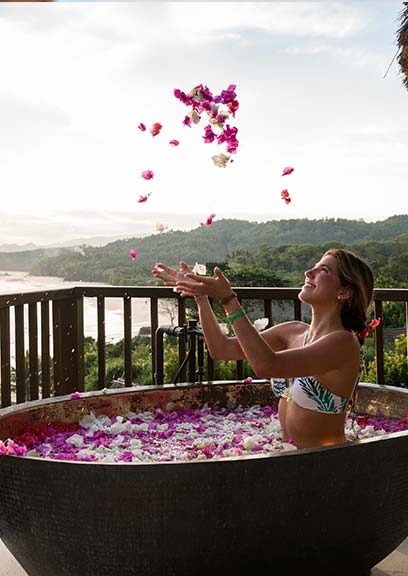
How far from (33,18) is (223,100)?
14.8ft

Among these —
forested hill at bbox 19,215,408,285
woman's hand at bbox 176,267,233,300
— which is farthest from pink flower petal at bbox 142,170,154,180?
forested hill at bbox 19,215,408,285

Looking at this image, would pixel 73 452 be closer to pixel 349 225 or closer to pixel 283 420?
pixel 283 420

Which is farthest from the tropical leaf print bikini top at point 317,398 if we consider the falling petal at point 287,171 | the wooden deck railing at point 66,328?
the wooden deck railing at point 66,328

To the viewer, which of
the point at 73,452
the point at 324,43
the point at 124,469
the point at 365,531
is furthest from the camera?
the point at 324,43

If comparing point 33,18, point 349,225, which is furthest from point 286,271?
point 33,18

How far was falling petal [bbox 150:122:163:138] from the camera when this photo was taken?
2.55 metres

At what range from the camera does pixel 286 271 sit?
9406 mm

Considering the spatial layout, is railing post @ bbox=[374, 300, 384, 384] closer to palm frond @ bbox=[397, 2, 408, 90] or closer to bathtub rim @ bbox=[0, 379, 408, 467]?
bathtub rim @ bbox=[0, 379, 408, 467]

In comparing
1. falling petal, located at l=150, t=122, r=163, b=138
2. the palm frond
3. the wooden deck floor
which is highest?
the palm frond

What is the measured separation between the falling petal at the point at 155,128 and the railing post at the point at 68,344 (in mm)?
1811

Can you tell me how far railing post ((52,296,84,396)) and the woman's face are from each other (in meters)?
2.25

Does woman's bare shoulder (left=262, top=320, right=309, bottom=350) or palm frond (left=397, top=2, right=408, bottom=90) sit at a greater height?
palm frond (left=397, top=2, right=408, bottom=90)

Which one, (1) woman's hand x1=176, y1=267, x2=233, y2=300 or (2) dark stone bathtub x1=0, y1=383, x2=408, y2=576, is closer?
(2) dark stone bathtub x1=0, y1=383, x2=408, y2=576

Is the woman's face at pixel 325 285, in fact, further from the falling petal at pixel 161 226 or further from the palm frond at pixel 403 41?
the palm frond at pixel 403 41
